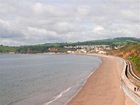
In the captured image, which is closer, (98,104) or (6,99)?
(98,104)

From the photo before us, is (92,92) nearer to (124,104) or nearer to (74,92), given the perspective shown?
(74,92)

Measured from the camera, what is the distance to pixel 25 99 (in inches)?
1654

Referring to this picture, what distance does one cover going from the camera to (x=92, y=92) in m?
46.0

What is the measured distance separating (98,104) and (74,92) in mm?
11680

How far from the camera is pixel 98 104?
35938 millimetres

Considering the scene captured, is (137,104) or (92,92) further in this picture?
(92,92)

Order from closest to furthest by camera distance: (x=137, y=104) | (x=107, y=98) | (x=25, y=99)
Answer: (x=137, y=104) < (x=107, y=98) < (x=25, y=99)

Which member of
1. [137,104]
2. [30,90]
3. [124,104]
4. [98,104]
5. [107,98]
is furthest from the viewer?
[30,90]

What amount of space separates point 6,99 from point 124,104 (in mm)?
15651

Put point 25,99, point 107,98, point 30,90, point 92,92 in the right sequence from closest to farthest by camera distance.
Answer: point 107,98
point 25,99
point 92,92
point 30,90

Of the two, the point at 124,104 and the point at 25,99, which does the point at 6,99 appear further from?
the point at 124,104

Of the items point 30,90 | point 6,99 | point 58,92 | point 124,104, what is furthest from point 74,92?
point 124,104

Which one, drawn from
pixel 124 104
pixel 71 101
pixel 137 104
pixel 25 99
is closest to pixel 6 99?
pixel 25 99

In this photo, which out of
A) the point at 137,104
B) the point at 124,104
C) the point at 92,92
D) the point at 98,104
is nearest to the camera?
the point at 137,104
